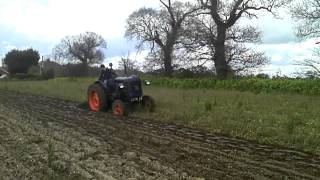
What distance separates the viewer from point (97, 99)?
64.0 feet

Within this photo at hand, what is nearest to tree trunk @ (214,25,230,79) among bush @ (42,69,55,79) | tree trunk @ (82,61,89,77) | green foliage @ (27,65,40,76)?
bush @ (42,69,55,79)

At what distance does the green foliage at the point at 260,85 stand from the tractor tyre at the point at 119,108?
32.4 feet

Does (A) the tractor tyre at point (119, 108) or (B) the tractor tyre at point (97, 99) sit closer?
(A) the tractor tyre at point (119, 108)

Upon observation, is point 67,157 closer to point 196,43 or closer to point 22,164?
point 22,164

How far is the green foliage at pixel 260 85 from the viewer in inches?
962

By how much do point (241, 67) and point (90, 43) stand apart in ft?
166

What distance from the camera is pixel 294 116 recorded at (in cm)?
1522

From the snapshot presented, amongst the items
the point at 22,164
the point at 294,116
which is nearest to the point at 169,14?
the point at 294,116

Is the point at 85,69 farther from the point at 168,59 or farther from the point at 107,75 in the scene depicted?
the point at 107,75

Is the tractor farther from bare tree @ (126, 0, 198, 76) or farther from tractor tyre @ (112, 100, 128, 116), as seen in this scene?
bare tree @ (126, 0, 198, 76)

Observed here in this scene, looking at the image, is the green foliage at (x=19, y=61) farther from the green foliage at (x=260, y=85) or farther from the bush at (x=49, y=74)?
the green foliage at (x=260, y=85)

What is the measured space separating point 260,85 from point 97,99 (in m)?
10.9

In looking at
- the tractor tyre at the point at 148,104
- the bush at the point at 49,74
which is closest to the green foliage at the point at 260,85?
the tractor tyre at the point at 148,104

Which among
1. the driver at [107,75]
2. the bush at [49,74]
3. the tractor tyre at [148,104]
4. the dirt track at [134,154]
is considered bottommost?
the dirt track at [134,154]
